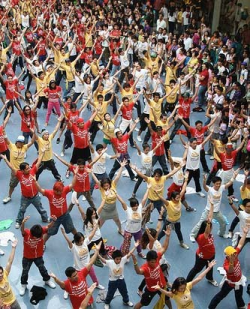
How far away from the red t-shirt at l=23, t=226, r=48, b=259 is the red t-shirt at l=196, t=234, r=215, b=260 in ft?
6.71

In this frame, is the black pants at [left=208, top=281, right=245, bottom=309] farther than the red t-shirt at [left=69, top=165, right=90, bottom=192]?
No

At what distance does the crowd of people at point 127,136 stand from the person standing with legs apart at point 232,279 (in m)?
0.02

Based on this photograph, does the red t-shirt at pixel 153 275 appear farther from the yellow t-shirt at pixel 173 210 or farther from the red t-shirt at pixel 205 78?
the red t-shirt at pixel 205 78

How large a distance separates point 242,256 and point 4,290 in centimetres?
389

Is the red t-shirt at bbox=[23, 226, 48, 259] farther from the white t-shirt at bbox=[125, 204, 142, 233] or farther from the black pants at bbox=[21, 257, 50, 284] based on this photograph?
the white t-shirt at bbox=[125, 204, 142, 233]

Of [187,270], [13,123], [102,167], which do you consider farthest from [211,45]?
[187,270]

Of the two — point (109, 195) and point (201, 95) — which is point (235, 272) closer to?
point (109, 195)

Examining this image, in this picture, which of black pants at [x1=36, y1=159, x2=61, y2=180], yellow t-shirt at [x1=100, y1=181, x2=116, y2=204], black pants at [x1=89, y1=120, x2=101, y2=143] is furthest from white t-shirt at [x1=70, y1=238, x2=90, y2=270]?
black pants at [x1=89, y1=120, x2=101, y2=143]

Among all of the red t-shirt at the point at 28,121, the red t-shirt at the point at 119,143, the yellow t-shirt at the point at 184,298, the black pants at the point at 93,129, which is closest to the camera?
the yellow t-shirt at the point at 184,298

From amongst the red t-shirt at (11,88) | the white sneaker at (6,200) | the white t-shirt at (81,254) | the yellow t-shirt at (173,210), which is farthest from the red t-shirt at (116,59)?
the white t-shirt at (81,254)

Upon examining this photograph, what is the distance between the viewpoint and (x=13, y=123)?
39.5 feet

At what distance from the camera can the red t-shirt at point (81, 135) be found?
9.16 m

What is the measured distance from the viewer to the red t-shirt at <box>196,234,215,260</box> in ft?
21.2

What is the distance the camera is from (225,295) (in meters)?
6.29
